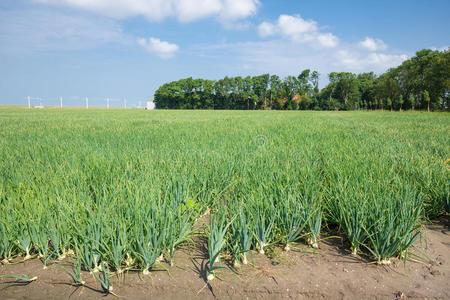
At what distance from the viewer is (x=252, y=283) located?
4.09ft

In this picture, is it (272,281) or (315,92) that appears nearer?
(272,281)

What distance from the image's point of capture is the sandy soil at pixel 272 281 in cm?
119

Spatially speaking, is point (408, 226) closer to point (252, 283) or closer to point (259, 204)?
point (259, 204)

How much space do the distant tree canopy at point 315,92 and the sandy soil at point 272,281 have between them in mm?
48060

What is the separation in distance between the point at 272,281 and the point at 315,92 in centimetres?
7019

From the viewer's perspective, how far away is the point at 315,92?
65.6 m

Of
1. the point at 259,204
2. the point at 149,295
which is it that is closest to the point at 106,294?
the point at 149,295

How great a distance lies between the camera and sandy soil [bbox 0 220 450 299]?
3.92 ft

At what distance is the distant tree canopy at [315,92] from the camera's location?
4162 centimetres

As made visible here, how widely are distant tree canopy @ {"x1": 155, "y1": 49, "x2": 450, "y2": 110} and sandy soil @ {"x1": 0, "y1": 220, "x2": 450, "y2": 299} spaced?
48.1m

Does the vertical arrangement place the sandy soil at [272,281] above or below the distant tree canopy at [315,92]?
below

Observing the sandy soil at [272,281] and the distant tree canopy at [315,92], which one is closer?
the sandy soil at [272,281]

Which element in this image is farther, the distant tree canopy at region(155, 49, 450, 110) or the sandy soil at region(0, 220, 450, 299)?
the distant tree canopy at region(155, 49, 450, 110)

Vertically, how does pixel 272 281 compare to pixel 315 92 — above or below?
below
